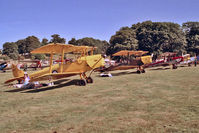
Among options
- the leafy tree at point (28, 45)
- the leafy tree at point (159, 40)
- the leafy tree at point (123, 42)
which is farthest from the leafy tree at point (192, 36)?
the leafy tree at point (28, 45)

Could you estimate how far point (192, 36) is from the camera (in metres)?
51.4

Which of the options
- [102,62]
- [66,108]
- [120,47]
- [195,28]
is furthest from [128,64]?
[195,28]

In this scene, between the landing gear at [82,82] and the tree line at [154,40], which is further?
the tree line at [154,40]

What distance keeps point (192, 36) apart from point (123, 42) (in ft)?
79.7

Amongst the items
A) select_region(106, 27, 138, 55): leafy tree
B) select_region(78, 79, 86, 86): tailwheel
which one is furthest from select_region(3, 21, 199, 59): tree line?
select_region(78, 79, 86, 86): tailwheel

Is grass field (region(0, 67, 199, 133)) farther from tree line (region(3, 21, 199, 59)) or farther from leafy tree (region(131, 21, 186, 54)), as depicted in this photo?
leafy tree (region(131, 21, 186, 54))

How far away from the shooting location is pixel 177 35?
48.4m

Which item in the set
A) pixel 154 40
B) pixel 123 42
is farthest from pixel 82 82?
pixel 154 40

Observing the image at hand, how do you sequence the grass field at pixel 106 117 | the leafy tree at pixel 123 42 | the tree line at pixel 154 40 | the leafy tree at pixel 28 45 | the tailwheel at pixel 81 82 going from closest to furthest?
the grass field at pixel 106 117 < the tailwheel at pixel 81 82 < the leafy tree at pixel 123 42 < the tree line at pixel 154 40 < the leafy tree at pixel 28 45

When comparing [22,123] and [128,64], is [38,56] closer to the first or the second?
[128,64]

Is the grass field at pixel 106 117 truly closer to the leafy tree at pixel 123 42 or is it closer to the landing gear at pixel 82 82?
the landing gear at pixel 82 82

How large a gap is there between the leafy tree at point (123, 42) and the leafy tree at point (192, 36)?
1801cm

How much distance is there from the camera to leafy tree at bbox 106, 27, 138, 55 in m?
43.0

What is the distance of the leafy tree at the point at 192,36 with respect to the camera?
4841 cm
